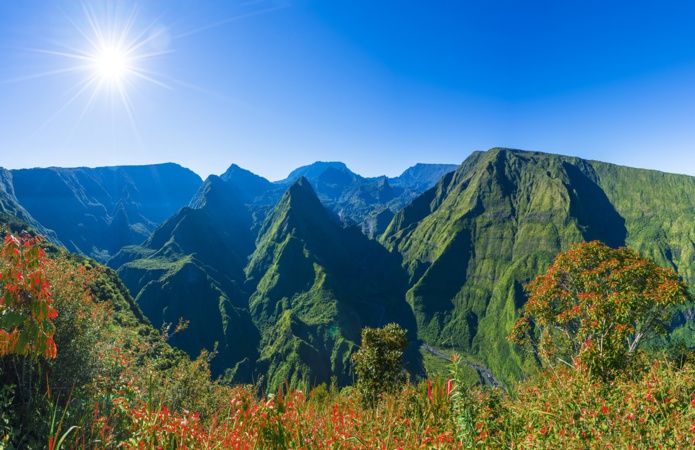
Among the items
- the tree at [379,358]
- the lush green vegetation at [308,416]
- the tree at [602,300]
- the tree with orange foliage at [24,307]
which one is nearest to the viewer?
the lush green vegetation at [308,416]

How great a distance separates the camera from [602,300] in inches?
668

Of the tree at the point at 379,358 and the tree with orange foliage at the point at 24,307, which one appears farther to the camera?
the tree at the point at 379,358

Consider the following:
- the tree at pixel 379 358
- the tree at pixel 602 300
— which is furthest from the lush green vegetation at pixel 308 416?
→ the tree at pixel 379 358

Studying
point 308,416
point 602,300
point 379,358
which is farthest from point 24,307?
point 379,358

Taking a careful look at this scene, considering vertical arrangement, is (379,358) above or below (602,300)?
below

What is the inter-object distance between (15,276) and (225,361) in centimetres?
22133

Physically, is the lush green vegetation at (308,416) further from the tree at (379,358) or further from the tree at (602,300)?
the tree at (379,358)

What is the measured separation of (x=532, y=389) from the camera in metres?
8.49

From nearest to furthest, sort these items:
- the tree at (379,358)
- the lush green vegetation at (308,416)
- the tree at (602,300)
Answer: the lush green vegetation at (308,416), the tree at (602,300), the tree at (379,358)

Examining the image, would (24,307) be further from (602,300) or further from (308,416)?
(602,300)

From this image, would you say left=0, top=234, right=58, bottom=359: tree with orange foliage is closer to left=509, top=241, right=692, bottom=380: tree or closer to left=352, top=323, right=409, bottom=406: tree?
left=509, top=241, right=692, bottom=380: tree

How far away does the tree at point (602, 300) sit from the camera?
52.8ft

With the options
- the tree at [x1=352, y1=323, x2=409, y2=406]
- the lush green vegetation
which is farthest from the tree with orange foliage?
the tree at [x1=352, y1=323, x2=409, y2=406]

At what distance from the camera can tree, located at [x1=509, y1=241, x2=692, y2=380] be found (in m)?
16.1
